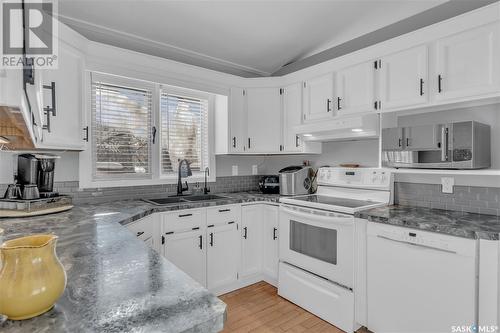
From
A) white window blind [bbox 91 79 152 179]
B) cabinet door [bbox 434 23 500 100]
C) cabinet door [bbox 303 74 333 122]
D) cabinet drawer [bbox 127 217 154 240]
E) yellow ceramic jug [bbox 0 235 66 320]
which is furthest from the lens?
cabinet door [bbox 303 74 333 122]

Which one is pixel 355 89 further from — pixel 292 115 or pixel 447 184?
pixel 447 184

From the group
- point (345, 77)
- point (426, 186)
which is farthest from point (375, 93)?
point (426, 186)

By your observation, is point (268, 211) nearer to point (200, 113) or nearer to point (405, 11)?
point (200, 113)

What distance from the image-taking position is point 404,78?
216cm

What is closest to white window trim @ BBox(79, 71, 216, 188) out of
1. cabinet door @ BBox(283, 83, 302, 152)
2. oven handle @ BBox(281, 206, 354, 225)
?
cabinet door @ BBox(283, 83, 302, 152)

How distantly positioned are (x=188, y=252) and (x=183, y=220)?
1.01 ft

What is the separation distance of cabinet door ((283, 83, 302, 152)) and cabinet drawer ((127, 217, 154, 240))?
172 centimetres

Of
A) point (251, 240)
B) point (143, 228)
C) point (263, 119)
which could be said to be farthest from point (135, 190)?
point (263, 119)

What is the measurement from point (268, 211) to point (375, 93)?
1553 mm

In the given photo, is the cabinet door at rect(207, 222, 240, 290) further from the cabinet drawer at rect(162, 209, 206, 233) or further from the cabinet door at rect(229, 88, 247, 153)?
the cabinet door at rect(229, 88, 247, 153)

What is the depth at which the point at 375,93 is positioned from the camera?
2359 mm

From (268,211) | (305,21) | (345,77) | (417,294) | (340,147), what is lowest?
(417,294)

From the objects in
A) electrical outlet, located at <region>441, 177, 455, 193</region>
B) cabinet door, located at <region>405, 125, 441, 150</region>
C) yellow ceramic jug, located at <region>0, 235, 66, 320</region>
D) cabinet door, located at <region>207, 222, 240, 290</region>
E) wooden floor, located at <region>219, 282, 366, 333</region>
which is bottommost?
wooden floor, located at <region>219, 282, 366, 333</region>

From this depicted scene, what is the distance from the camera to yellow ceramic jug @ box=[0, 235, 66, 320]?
593 millimetres
